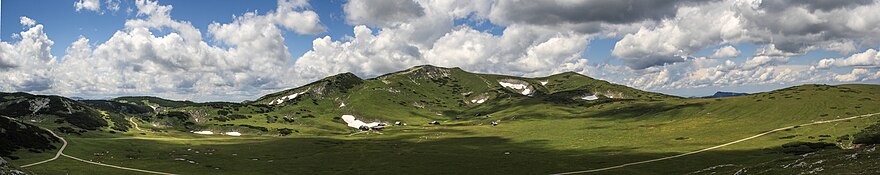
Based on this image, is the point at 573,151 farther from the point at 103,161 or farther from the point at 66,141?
the point at 66,141

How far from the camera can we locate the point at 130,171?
115875mm

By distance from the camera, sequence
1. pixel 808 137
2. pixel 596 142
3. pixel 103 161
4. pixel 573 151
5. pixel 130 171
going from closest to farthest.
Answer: pixel 130 171 → pixel 103 161 → pixel 808 137 → pixel 573 151 → pixel 596 142

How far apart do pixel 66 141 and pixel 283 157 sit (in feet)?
231

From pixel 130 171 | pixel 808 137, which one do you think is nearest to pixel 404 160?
pixel 130 171

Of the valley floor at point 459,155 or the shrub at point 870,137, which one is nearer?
the shrub at point 870,137

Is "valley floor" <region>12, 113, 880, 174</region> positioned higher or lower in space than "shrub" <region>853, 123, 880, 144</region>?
lower

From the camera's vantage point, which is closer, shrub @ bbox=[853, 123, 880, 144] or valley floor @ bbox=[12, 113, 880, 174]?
shrub @ bbox=[853, 123, 880, 144]

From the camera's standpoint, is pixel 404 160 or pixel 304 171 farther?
pixel 404 160

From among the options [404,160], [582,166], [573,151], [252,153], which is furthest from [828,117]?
[252,153]

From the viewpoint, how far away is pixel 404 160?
153875 mm

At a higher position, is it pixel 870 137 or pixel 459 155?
Answer: pixel 870 137

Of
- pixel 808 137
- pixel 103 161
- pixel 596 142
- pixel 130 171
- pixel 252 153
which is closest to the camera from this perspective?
pixel 130 171

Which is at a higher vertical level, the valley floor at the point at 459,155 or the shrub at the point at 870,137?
the shrub at the point at 870,137

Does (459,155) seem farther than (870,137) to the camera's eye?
Yes
